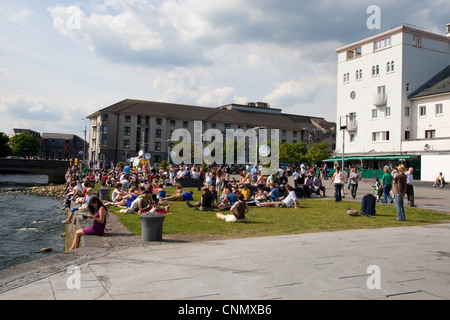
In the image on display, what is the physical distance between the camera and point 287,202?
17.9 metres

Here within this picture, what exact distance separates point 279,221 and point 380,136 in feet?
144

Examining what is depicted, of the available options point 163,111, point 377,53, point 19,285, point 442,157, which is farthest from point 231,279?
point 163,111

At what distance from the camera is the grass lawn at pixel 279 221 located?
11523 mm

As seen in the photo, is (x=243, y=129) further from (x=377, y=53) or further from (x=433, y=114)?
(x=433, y=114)

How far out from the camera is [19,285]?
5766 millimetres

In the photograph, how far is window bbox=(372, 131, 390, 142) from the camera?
51.9 meters

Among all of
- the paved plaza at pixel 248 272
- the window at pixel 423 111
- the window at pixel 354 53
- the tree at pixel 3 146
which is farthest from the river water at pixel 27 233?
the tree at pixel 3 146

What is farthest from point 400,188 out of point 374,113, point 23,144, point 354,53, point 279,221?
point 23,144

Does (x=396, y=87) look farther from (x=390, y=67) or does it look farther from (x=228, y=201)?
(x=228, y=201)

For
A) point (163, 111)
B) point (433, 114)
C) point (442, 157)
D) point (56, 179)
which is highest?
point (163, 111)

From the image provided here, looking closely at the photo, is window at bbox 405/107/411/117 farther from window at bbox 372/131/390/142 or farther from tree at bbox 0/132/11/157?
tree at bbox 0/132/11/157

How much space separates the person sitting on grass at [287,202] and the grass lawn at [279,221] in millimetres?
495

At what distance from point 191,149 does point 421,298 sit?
74.0 meters

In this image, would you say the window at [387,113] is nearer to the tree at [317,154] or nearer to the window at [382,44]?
the window at [382,44]
